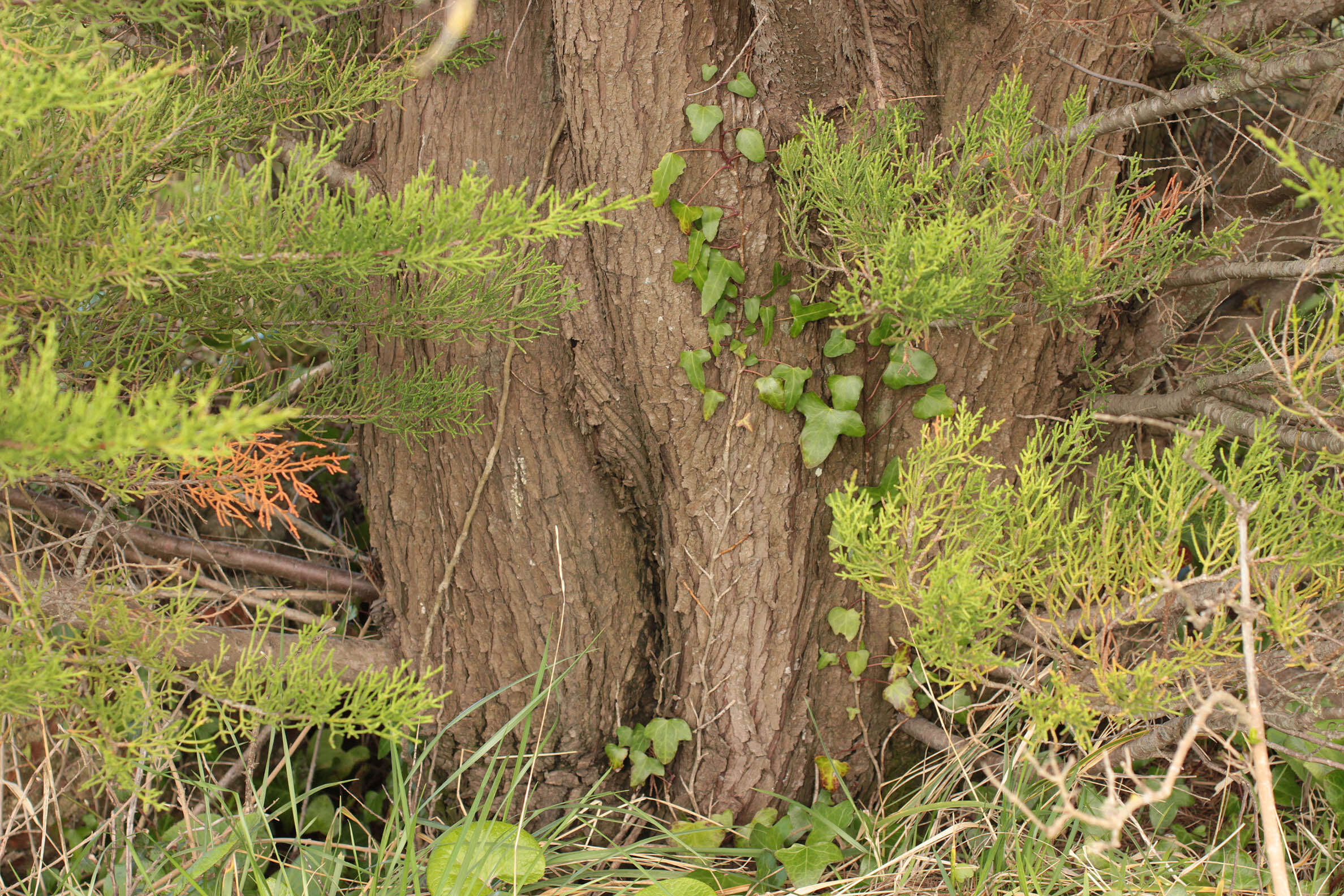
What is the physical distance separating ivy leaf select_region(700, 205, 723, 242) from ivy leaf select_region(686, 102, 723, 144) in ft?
0.45

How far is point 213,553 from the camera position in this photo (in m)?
2.34

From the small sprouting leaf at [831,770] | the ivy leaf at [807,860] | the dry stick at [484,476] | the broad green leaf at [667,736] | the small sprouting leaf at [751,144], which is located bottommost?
the ivy leaf at [807,860]

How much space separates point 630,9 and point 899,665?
1.52m

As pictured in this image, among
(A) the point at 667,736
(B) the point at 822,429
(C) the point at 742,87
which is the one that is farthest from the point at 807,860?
(C) the point at 742,87

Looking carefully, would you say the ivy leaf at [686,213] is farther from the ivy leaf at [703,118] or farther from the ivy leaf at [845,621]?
the ivy leaf at [845,621]

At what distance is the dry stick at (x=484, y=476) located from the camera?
75.2 inches

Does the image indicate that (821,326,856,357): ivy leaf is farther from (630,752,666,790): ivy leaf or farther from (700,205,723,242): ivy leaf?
(630,752,666,790): ivy leaf

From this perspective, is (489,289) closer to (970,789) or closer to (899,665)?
(899,665)

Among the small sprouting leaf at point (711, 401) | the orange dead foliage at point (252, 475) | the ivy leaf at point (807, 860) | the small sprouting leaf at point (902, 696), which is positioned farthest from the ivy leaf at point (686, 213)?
the ivy leaf at point (807, 860)

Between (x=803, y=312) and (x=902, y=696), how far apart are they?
0.90 metres

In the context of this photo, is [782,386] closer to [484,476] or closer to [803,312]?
[803,312]

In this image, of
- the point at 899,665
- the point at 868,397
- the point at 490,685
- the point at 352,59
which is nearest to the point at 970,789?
the point at 899,665

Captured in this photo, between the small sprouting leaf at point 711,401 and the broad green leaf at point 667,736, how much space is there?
753 mm

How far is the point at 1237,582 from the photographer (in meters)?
1.46
